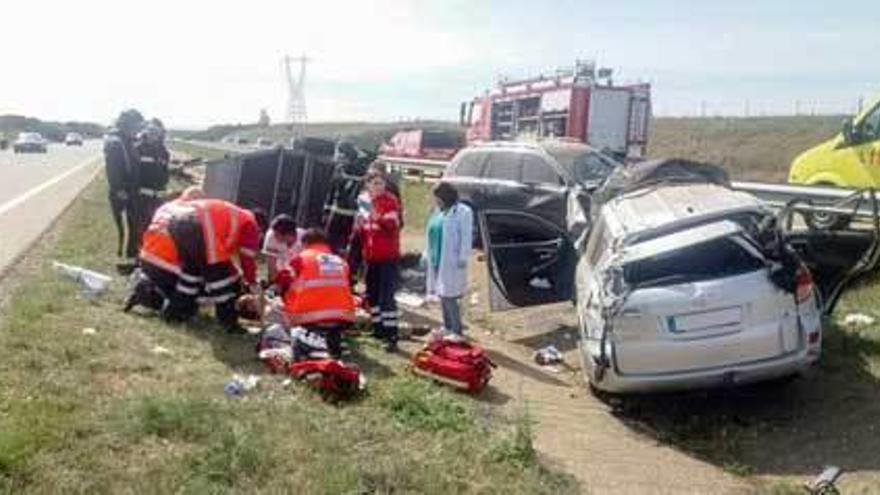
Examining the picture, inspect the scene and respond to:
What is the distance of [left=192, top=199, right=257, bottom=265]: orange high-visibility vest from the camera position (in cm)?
875

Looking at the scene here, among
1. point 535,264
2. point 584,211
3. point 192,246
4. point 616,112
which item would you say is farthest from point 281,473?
point 616,112

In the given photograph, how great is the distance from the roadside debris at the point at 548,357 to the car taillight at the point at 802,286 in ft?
9.89

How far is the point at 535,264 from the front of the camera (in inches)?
427

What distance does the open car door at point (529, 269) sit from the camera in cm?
1064

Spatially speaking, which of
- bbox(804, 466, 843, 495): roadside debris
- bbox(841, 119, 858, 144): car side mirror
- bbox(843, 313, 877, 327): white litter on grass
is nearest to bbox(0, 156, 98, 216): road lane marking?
bbox(841, 119, 858, 144): car side mirror

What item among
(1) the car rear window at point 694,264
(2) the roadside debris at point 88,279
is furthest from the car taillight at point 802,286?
(2) the roadside debris at point 88,279

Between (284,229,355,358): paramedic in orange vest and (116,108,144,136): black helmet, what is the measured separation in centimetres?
479

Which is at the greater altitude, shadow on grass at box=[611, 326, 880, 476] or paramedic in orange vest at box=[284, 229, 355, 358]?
paramedic in orange vest at box=[284, 229, 355, 358]

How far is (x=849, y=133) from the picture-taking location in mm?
14922

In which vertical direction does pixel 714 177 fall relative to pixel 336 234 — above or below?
above

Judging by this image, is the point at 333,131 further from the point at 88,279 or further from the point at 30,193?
the point at 88,279

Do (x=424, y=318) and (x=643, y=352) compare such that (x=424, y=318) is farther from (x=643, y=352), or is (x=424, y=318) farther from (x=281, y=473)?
(x=281, y=473)

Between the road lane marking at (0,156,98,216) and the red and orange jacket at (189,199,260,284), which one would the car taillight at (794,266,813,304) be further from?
the road lane marking at (0,156,98,216)

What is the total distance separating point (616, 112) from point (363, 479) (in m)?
21.2
